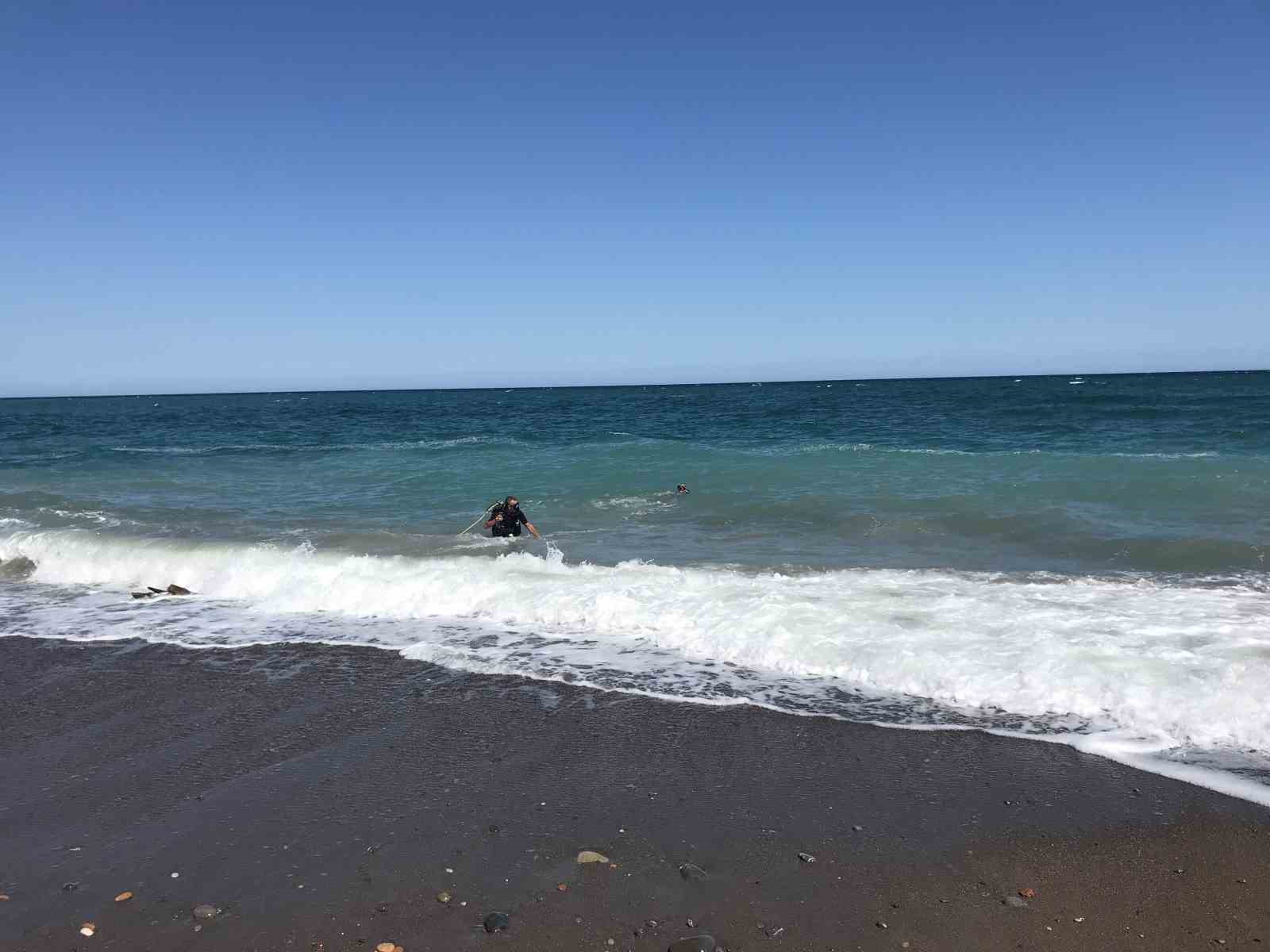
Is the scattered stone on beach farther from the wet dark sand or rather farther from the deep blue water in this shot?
the deep blue water

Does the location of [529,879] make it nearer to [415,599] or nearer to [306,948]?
[306,948]

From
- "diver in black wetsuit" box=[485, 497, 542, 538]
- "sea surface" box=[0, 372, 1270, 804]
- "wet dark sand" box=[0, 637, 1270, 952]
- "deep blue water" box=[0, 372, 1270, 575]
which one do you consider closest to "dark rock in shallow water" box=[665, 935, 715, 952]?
"wet dark sand" box=[0, 637, 1270, 952]

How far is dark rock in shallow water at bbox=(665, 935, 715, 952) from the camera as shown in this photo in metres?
3.60

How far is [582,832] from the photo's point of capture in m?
4.60

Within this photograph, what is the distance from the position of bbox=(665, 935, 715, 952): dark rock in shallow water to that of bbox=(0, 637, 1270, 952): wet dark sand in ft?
0.31

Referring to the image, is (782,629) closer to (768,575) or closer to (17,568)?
(768,575)

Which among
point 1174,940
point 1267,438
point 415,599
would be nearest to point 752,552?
point 415,599

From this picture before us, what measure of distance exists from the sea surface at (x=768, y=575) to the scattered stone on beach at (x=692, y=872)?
7.53 feet

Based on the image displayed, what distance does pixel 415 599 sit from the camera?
9.75 m

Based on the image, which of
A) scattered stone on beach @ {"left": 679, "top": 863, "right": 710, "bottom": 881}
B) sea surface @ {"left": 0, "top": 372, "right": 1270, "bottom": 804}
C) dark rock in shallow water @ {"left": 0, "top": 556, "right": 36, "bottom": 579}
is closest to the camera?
scattered stone on beach @ {"left": 679, "top": 863, "right": 710, "bottom": 881}

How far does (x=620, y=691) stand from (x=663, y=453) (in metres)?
21.8

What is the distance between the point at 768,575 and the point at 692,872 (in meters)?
6.65

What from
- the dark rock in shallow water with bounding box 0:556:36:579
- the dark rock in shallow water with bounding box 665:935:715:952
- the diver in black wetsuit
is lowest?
the dark rock in shallow water with bounding box 665:935:715:952

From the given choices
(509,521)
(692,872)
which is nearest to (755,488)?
(509,521)
